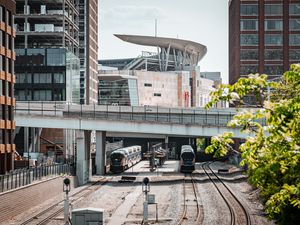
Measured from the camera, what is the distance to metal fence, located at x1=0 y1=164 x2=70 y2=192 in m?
37.7

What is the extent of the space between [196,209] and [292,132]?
28192mm

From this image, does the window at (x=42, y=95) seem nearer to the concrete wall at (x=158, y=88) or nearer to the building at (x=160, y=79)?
the building at (x=160, y=79)

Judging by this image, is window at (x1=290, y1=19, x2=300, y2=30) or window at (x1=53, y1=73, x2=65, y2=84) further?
window at (x1=290, y1=19, x2=300, y2=30)

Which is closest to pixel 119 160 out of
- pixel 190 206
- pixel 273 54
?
pixel 190 206

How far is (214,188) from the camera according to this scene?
53688 mm

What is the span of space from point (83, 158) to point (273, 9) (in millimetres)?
65006

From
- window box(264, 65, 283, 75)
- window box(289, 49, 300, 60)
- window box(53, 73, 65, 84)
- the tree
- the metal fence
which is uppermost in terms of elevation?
window box(289, 49, 300, 60)

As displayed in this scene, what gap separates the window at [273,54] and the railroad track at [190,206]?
58350 mm

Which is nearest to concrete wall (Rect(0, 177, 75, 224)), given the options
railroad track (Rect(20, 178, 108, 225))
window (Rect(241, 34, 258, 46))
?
railroad track (Rect(20, 178, 108, 225))

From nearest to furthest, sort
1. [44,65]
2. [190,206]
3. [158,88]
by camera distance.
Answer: [190,206], [44,65], [158,88]

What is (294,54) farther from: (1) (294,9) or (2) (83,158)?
(2) (83,158)

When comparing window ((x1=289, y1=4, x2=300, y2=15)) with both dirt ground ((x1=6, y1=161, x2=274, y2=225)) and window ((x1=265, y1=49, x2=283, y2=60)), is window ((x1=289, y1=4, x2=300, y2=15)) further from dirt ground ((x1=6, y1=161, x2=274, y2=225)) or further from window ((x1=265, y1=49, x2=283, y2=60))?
dirt ground ((x1=6, y1=161, x2=274, y2=225))

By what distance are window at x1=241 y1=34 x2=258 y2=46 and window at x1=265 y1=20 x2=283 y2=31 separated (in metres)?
2.85

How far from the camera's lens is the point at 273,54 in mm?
111000
